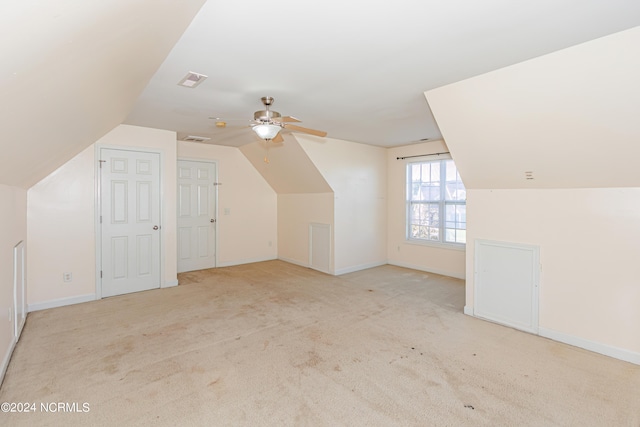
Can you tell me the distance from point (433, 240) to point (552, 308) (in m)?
2.66

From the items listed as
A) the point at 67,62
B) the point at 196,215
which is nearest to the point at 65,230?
the point at 196,215

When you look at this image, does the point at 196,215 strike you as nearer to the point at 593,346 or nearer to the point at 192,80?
the point at 192,80

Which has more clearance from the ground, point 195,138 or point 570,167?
point 195,138

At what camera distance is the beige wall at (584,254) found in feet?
8.66

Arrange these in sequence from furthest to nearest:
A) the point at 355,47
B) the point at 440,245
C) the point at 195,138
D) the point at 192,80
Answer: the point at 440,245, the point at 195,138, the point at 192,80, the point at 355,47

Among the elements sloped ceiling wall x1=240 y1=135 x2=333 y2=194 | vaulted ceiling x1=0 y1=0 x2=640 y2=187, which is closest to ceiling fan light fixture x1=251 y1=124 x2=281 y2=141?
vaulted ceiling x1=0 y1=0 x2=640 y2=187

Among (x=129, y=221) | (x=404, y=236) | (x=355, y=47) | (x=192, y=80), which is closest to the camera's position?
(x=355, y=47)

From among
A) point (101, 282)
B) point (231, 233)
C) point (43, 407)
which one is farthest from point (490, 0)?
point (231, 233)

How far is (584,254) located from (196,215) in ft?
18.0

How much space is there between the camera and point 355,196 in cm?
571

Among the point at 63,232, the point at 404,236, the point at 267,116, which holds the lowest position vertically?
the point at 404,236

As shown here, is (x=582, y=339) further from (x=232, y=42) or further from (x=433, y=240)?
(x=232, y=42)

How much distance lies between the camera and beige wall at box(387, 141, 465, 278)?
537cm

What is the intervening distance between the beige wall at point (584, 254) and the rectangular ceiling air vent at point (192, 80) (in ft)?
10.4
